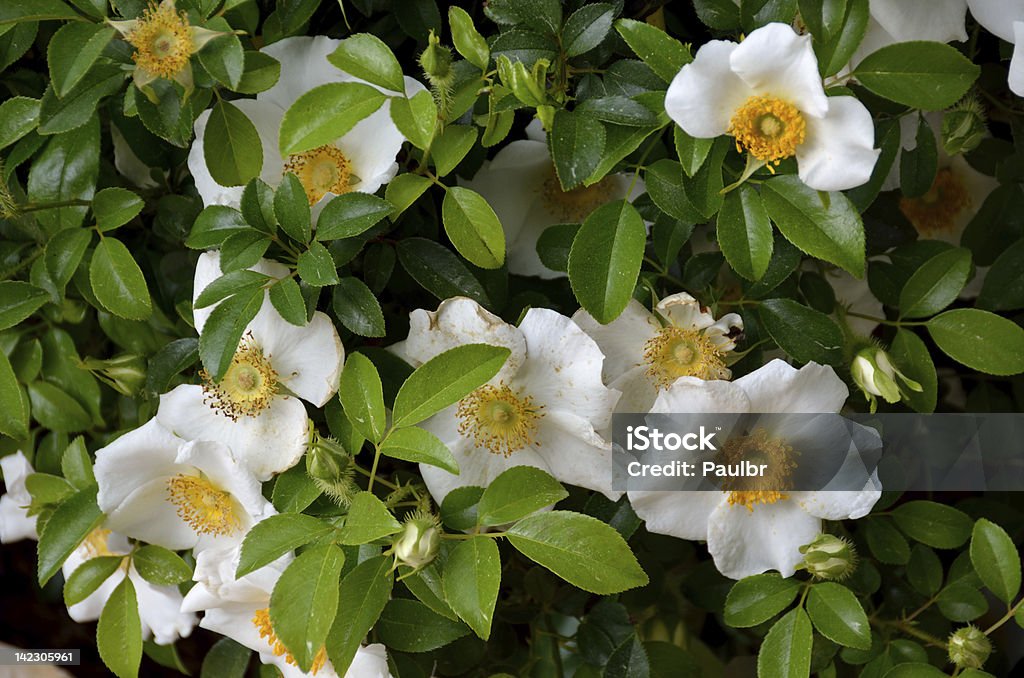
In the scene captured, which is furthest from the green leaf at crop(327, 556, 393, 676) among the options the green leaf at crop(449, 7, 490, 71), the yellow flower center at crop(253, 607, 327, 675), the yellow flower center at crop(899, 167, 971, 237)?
the yellow flower center at crop(899, 167, 971, 237)

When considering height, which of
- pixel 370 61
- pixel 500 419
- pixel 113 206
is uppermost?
pixel 370 61

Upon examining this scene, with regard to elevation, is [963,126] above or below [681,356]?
above

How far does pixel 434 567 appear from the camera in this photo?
60 centimetres

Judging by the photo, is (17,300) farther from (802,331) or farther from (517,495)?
(802,331)

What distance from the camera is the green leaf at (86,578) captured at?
716 mm

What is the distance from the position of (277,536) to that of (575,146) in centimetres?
30

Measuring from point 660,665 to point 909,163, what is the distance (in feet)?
1.39

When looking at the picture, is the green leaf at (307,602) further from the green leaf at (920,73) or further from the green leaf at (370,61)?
the green leaf at (920,73)

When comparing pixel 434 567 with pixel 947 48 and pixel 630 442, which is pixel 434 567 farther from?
pixel 947 48

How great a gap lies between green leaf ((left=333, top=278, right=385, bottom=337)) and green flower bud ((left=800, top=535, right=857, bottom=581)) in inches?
12.5

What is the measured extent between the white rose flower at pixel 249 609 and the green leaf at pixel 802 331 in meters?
0.34

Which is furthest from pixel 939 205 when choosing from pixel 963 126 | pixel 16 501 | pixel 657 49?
pixel 16 501

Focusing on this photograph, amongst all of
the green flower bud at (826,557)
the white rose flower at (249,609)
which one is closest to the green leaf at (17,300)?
the white rose flower at (249,609)

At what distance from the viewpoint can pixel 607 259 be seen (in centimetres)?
58
